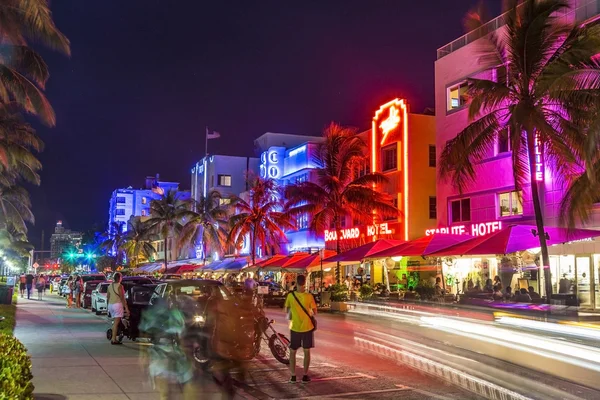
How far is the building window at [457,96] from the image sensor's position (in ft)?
107

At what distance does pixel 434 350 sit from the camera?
50.4 ft

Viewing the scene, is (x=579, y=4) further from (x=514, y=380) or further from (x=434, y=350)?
(x=514, y=380)

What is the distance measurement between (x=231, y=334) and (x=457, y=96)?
24434 millimetres

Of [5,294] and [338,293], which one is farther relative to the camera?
[338,293]

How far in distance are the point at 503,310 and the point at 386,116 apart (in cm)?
2086

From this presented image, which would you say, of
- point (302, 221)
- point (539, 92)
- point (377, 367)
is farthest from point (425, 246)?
point (302, 221)

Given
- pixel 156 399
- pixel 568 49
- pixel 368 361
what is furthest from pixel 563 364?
pixel 568 49

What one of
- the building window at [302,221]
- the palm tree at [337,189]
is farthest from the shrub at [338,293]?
the building window at [302,221]

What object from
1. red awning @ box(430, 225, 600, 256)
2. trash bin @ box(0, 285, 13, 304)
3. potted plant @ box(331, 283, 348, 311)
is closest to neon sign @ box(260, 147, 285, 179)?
potted plant @ box(331, 283, 348, 311)

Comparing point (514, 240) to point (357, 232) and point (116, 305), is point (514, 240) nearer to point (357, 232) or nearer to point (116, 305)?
point (116, 305)

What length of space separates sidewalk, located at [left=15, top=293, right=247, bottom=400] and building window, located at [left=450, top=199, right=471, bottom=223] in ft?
63.9

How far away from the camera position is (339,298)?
99.2ft

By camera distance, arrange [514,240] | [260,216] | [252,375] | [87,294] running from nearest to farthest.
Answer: [252,375] → [514,240] → [87,294] → [260,216]

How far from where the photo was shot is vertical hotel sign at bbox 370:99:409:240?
120 feet
